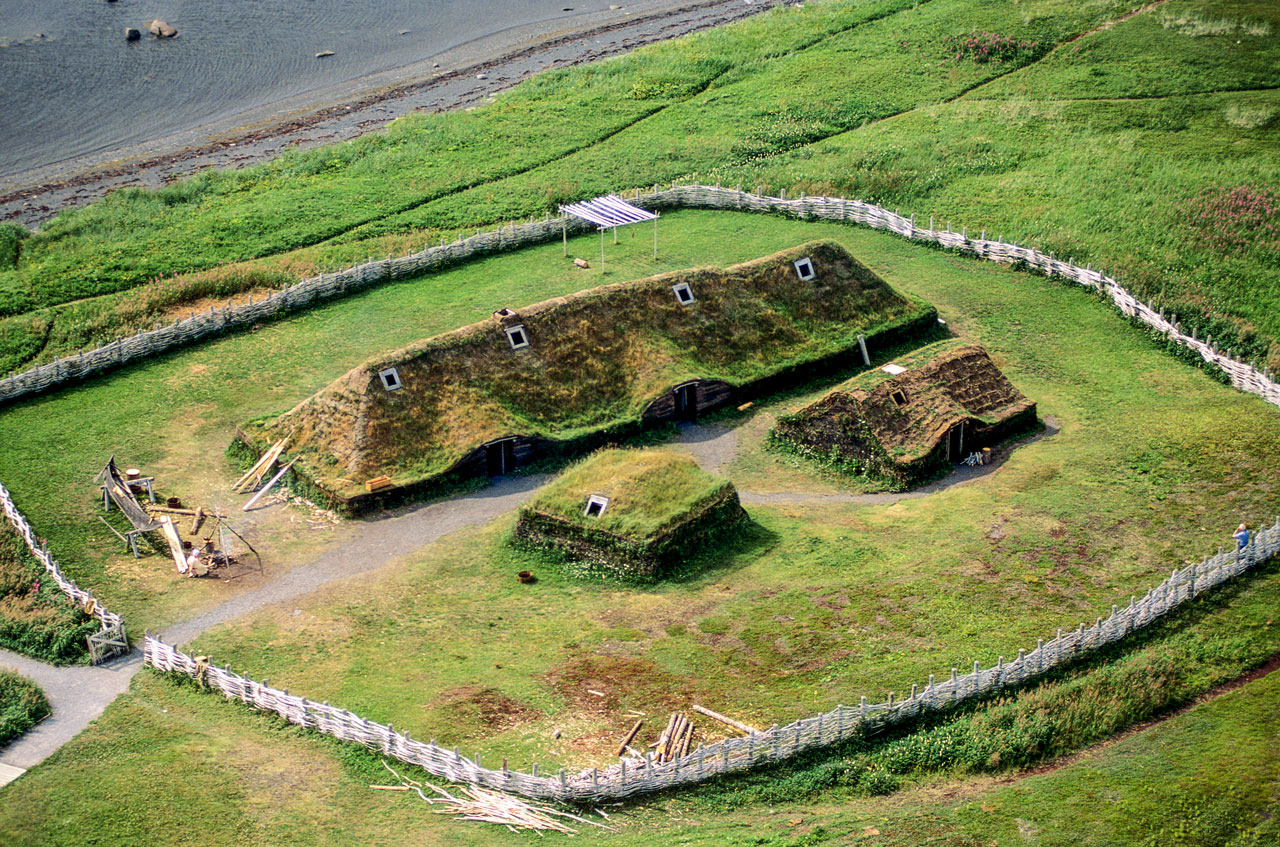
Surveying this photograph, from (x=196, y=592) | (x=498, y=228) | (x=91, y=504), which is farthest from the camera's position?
(x=498, y=228)

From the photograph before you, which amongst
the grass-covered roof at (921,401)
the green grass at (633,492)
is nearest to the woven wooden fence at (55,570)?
the green grass at (633,492)

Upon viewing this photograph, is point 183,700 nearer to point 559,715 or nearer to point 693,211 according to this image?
point 559,715

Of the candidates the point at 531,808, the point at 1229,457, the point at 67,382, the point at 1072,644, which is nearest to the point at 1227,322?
the point at 1229,457

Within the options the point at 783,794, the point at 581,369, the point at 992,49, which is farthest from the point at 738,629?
the point at 992,49

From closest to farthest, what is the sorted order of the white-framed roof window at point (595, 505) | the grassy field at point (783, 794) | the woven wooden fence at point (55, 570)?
1. the grassy field at point (783, 794)
2. the woven wooden fence at point (55, 570)
3. the white-framed roof window at point (595, 505)

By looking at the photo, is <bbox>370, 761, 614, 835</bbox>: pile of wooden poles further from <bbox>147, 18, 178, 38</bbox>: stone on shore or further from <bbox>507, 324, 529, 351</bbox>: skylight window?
<bbox>147, 18, 178, 38</bbox>: stone on shore

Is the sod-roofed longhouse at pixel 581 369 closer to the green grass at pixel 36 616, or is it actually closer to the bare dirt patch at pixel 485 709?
the green grass at pixel 36 616

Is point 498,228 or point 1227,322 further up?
point 498,228
